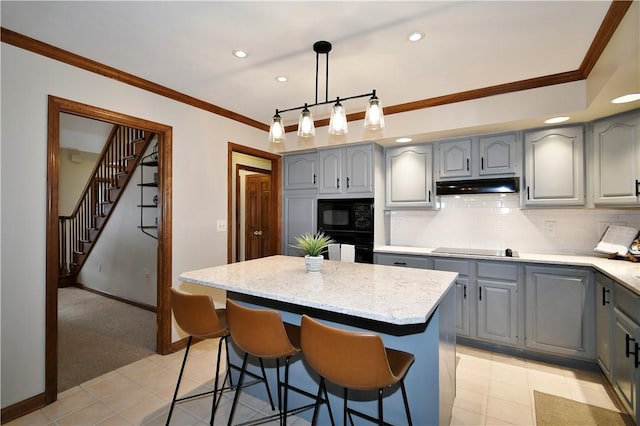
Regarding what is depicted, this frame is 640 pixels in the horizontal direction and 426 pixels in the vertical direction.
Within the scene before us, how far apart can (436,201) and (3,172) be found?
3715 mm

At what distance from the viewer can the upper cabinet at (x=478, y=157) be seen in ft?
10.1

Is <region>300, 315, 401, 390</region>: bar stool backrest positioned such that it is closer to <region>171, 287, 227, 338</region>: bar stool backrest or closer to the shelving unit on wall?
<region>171, 287, 227, 338</region>: bar stool backrest

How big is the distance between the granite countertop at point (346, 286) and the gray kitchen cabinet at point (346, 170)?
1.43 metres

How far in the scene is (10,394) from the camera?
1.99m

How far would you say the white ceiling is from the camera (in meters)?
1.79

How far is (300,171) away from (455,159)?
1.93m

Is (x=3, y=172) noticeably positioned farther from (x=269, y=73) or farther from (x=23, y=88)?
(x=269, y=73)

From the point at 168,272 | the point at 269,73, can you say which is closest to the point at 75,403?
the point at 168,272

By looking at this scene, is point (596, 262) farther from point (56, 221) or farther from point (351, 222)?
point (56, 221)

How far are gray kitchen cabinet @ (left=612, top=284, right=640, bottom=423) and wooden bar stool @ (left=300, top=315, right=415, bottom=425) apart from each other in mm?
1509

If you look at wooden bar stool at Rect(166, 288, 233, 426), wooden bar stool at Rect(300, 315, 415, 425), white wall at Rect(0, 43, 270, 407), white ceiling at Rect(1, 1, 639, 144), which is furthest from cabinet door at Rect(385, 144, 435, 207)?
white wall at Rect(0, 43, 270, 407)

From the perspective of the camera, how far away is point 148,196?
13.6ft

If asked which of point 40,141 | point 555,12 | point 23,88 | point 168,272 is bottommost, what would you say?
point 168,272

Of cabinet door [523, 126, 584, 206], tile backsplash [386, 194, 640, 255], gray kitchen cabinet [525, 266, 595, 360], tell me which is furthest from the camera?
tile backsplash [386, 194, 640, 255]
